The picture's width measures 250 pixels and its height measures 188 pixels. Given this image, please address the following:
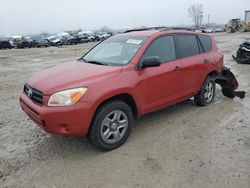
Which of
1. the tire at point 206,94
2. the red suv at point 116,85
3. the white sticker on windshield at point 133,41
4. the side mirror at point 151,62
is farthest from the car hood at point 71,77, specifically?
the tire at point 206,94

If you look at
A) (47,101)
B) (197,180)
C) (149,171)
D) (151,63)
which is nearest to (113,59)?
(151,63)

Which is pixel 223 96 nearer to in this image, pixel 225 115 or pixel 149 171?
pixel 225 115

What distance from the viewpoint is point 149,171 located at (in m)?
3.38

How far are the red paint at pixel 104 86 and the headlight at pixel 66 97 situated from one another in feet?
0.19

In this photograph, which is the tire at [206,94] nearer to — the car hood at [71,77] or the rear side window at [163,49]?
the rear side window at [163,49]

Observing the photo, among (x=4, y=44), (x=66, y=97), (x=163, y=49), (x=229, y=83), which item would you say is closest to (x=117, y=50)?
(x=163, y=49)

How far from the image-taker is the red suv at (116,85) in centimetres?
349

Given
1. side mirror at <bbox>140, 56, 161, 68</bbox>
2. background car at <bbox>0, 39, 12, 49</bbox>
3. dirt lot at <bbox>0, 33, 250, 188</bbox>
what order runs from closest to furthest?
dirt lot at <bbox>0, 33, 250, 188</bbox>, side mirror at <bbox>140, 56, 161, 68</bbox>, background car at <bbox>0, 39, 12, 49</bbox>

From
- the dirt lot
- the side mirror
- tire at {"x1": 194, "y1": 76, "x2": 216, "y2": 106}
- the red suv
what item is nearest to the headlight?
the red suv

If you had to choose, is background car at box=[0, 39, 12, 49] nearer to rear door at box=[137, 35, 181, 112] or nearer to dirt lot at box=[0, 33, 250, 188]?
dirt lot at box=[0, 33, 250, 188]

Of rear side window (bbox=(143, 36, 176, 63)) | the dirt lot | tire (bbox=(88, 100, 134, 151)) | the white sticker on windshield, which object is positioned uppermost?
the white sticker on windshield

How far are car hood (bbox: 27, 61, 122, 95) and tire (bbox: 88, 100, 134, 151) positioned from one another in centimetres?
43

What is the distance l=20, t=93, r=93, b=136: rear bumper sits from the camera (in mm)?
3418

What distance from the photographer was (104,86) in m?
3.67
